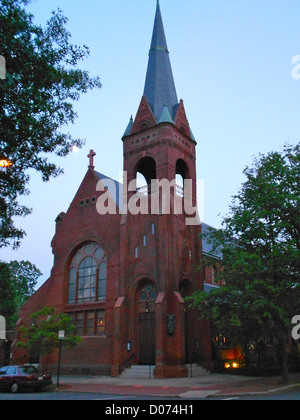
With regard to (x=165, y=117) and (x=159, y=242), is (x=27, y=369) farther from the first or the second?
(x=165, y=117)

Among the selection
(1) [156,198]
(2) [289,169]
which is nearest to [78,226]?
(1) [156,198]

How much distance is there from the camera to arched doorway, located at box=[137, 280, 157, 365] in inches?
1151

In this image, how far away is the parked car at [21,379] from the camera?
21.5 metres

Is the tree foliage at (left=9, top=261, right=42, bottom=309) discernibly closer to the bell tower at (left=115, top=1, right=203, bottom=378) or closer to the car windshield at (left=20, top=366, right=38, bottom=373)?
the bell tower at (left=115, top=1, right=203, bottom=378)

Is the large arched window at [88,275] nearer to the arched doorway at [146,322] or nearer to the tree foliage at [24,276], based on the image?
the arched doorway at [146,322]

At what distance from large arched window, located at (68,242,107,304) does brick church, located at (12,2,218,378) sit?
0.08m

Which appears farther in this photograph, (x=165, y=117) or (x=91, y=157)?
(x=91, y=157)

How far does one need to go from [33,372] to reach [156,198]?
14.7m

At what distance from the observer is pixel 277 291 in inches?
836

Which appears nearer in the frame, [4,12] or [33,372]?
[4,12]

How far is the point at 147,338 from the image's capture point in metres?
29.6

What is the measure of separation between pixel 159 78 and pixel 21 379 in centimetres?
2654

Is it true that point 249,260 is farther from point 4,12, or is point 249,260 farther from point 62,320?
point 4,12

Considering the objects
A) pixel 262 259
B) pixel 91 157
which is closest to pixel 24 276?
pixel 91 157
